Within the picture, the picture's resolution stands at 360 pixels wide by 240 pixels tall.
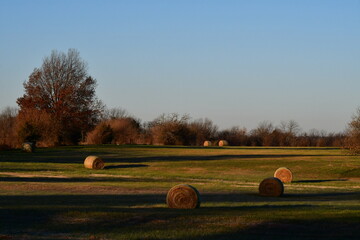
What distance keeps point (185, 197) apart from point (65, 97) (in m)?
62.0

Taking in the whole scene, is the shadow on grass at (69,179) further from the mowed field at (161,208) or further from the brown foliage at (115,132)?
the brown foliage at (115,132)

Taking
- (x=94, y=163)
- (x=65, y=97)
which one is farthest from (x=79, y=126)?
(x=94, y=163)

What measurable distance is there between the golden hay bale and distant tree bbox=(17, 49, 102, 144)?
58.5m

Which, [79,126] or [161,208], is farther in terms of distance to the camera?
[79,126]

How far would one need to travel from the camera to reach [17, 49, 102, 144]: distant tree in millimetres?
77750

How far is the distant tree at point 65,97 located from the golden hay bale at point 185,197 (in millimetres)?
58505

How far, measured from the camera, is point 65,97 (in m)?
78.6

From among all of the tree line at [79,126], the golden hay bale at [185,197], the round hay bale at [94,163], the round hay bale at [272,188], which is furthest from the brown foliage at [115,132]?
the golden hay bale at [185,197]

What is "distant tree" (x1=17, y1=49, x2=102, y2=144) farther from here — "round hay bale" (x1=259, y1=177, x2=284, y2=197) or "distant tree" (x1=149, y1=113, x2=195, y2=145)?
"round hay bale" (x1=259, y1=177, x2=284, y2=197)

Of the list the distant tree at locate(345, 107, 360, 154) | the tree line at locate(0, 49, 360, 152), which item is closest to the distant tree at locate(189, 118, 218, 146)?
the tree line at locate(0, 49, 360, 152)

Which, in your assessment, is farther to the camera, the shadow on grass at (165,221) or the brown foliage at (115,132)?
the brown foliage at (115,132)

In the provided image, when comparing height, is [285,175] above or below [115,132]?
below

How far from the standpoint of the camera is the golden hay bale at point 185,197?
1849cm

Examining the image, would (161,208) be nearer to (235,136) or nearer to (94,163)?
(94,163)
